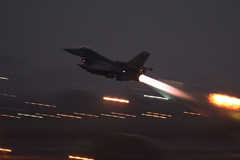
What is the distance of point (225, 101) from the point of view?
37688 mm

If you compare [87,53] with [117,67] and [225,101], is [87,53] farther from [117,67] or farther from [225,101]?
[225,101]

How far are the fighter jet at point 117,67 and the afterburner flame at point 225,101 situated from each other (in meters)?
8.00

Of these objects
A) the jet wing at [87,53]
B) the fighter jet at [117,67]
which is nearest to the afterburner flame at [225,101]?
the fighter jet at [117,67]

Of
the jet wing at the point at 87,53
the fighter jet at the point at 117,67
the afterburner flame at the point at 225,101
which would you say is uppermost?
the jet wing at the point at 87,53

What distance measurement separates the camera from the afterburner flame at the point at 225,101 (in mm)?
36606

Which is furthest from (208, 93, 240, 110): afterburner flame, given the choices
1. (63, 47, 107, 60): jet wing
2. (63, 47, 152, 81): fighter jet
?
(63, 47, 107, 60): jet wing

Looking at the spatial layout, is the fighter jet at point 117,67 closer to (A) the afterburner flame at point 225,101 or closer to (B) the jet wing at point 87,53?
(B) the jet wing at point 87,53

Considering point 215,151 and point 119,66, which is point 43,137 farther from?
point 215,151

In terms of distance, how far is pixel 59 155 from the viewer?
1160 inches

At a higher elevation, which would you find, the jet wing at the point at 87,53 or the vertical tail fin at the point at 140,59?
the jet wing at the point at 87,53

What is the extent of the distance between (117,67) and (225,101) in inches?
472

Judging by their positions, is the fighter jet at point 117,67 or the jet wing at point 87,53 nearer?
the fighter jet at point 117,67

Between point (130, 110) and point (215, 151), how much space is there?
16.6 metres

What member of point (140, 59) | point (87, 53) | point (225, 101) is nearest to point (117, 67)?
point (140, 59)
